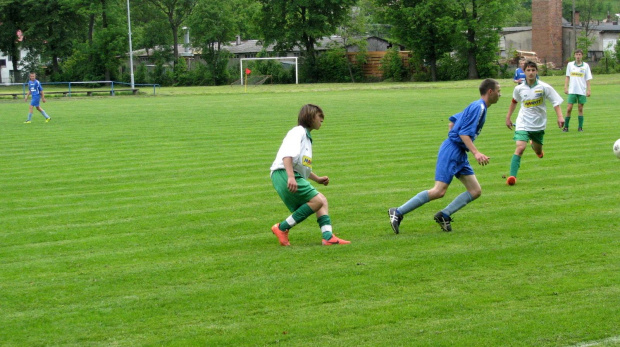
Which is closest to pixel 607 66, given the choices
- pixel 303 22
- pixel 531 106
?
pixel 303 22

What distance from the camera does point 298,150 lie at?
7660 mm

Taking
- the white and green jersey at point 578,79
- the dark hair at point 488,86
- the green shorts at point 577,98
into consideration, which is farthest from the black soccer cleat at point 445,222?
the white and green jersey at point 578,79

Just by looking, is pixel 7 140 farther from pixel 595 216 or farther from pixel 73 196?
pixel 595 216

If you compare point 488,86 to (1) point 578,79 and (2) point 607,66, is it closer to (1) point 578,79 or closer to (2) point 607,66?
(1) point 578,79

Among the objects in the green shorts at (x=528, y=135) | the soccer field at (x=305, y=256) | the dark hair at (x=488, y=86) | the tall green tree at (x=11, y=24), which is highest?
the tall green tree at (x=11, y=24)

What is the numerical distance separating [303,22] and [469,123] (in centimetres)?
7182

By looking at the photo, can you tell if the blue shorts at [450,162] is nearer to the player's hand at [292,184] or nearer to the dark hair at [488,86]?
the dark hair at [488,86]

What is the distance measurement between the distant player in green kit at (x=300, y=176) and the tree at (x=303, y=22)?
68.9 meters

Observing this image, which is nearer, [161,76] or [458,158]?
[458,158]

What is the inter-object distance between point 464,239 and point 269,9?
74336 mm

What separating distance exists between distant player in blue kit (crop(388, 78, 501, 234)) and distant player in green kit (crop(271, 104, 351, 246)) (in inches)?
37.8

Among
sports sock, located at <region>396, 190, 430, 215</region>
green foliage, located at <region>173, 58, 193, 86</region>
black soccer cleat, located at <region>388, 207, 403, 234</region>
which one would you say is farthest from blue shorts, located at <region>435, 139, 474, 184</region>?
green foliage, located at <region>173, 58, 193, 86</region>

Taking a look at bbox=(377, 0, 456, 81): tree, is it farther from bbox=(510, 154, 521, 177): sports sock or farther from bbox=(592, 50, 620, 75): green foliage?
bbox=(510, 154, 521, 177): sports sock

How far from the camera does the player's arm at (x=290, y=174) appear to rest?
7539mm
